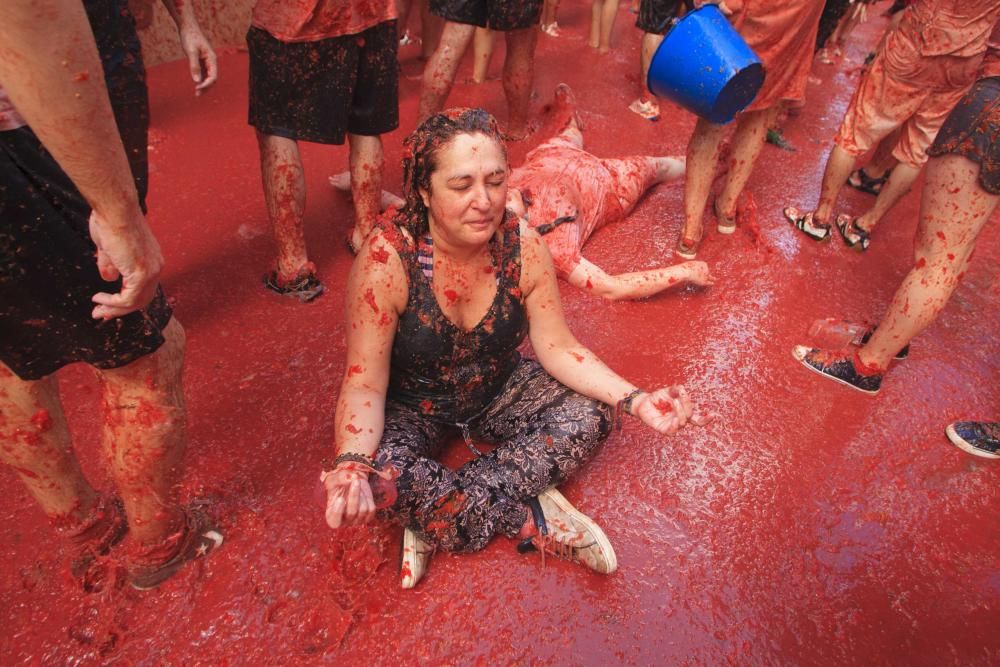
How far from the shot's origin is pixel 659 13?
2.68 meters

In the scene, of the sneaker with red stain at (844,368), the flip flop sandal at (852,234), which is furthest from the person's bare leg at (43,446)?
the flip flop sandal at (852,234)

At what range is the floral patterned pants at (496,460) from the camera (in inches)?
63.6

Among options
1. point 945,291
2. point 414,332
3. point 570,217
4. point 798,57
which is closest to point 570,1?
point 798,57

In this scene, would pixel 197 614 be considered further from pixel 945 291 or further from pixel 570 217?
pixel 945 291

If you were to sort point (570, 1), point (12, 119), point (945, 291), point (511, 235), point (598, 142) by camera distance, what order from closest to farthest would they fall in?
1. point (12, 119)
2. point (511, 235)
3. point (945, 291)
4. point (598, 142)
5. point (570, 1)

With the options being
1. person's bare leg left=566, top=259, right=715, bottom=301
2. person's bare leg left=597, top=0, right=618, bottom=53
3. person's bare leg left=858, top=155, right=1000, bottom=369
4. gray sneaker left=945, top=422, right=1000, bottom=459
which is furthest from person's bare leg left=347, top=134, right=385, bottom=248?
person's bare leg left=597, top=0, right=618, bottom=53

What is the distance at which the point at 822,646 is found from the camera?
1615 mm

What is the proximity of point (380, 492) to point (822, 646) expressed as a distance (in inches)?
49.6

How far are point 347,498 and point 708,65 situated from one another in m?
2.03

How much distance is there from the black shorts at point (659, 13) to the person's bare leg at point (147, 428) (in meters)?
Answer: 2.39

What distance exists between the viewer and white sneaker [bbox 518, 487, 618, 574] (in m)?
1.69

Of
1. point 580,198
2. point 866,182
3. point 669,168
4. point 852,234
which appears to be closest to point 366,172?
point 580,198

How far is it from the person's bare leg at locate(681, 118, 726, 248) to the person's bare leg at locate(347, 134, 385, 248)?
1498 millimetres

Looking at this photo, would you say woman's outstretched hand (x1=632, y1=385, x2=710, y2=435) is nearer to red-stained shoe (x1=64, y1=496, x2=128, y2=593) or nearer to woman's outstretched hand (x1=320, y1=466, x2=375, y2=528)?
woman's outstretched hand (x1=320, y1=466, x2=375, y2=528)
